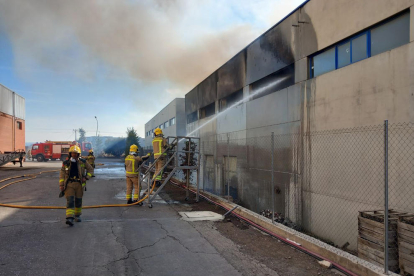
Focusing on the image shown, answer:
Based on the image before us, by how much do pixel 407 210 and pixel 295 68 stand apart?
5.34 m

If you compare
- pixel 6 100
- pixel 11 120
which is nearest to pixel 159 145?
pixel 6 100

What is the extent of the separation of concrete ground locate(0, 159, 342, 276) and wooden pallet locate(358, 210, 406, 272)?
113 centimetres

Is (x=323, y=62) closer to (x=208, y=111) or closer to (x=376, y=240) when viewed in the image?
(x=376, y=240)

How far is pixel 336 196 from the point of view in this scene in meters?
7.31

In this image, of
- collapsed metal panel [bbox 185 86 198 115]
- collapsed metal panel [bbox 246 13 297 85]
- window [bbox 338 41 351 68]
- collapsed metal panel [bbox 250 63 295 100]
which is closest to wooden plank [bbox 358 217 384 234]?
window [bbox 338 41 351 68]

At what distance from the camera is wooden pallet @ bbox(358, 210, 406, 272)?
4.11m

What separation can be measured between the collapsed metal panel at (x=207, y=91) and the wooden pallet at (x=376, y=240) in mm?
12997

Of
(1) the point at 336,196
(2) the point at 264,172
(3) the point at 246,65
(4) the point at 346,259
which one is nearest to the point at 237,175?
(2) the point at 264,172

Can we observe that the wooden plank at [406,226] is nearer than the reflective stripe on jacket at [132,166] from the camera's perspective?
Yes

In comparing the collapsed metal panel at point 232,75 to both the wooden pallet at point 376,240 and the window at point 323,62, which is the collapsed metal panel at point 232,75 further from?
the wooden pallet at point 376,240

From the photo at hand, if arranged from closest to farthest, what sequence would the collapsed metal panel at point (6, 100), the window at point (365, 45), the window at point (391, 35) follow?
the window at point (391, 35)
the window at point (365, 45)
the collapsed metal panel at point (6, 100)

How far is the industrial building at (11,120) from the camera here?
88.0 ft

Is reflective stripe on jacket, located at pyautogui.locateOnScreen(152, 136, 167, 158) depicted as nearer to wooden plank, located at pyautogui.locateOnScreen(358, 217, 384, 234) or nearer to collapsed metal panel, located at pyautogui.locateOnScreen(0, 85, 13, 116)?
wooden plank, located at pyautogui.locateOnScreen(358, 217, 384, 234)

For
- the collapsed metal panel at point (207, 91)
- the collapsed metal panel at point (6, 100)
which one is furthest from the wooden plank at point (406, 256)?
the collapsed metal panel at point (6, 100)
